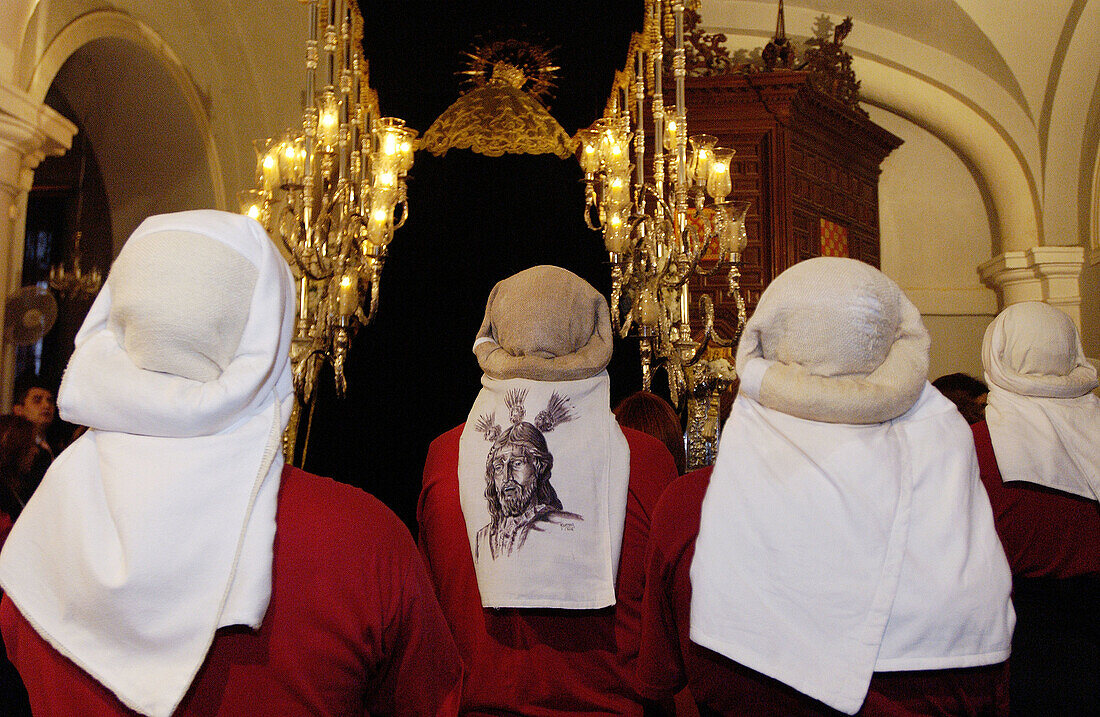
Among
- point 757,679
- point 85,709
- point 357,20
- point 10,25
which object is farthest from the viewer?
point 10,25

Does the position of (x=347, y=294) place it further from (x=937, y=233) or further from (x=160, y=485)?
(x=937, y=233)

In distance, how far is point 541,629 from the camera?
6.93ft

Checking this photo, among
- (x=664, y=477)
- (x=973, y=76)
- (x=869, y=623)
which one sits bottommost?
(x=869, y=623)

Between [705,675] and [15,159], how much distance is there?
19.9 ft

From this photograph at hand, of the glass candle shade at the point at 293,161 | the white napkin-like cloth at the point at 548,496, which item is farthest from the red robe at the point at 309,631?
the glass candle shade at the point at 293,161

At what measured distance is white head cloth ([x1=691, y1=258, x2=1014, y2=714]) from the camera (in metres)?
1.43

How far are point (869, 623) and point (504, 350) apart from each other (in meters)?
1.14

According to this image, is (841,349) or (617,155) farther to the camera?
(617,155)

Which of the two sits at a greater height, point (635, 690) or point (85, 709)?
point (85, 709)

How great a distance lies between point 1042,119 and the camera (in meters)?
8.95

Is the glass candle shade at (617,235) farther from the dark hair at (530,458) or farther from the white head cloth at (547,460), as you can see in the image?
the dark hair at (530,458)

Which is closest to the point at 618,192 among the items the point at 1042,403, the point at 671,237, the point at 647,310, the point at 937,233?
the point at 671,237

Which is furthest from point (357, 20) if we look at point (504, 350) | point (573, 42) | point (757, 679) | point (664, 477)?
point (757, 679)

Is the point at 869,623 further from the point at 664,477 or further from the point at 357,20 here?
the point at 357,20
